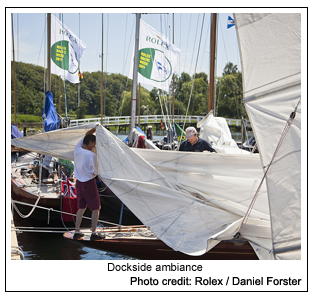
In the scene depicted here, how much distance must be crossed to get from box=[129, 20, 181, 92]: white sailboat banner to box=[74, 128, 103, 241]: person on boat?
1007cm

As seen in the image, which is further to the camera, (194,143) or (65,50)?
(65,50)

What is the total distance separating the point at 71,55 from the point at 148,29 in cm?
409

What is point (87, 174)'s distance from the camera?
4.66m

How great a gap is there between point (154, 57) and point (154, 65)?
16.1 inches

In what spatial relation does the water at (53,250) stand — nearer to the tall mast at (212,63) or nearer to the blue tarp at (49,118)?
the blue tarp at (49,118)

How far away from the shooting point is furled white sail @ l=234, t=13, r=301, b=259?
3.49 m

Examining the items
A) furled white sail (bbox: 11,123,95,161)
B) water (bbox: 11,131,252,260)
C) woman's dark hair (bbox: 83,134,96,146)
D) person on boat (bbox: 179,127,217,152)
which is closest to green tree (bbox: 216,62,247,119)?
water (bbox: 11,131,252,260)

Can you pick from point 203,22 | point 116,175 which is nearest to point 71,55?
point 203,22

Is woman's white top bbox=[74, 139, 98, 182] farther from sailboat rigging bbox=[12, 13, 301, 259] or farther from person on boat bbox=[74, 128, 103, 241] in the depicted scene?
sailboat rigging bbox=[12, 13, 301, 259]

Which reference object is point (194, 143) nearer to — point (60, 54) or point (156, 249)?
point (156, 249)

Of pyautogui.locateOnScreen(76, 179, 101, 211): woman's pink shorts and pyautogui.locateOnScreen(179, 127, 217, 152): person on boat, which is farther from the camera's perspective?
pyautogui.locateOnScreen(179, 127, 217, 152): person on boat

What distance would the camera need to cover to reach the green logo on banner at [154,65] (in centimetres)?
Answer: 1486

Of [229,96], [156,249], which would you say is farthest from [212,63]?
[229,96]
